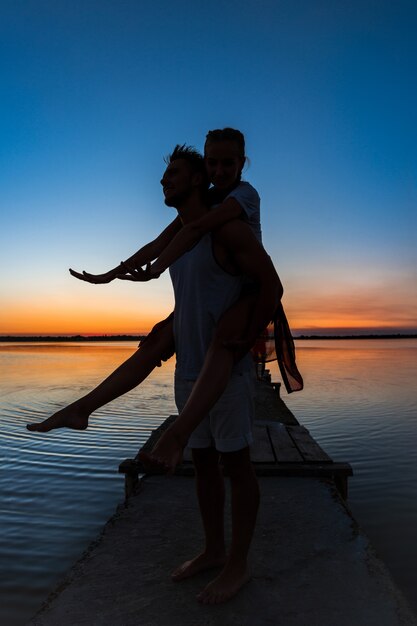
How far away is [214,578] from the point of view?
118 inches

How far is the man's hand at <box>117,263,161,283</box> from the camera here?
273cm

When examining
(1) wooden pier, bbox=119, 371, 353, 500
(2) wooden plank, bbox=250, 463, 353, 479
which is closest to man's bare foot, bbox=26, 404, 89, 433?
(1) wooden pier, bbox=119, 371, 353, 500

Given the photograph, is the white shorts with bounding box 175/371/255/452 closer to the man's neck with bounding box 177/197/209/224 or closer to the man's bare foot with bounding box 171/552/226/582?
the man's bare foot with bounding box 171/552/226/582

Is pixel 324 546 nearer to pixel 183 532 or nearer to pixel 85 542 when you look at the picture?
pixel 183 532

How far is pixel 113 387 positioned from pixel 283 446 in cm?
395

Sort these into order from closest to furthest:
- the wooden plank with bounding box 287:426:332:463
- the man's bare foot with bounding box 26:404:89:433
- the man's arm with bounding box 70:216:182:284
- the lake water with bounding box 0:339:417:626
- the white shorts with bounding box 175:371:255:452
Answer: the white shorts with bounding box 175:371:255:452
the man's bare foot with bounding box 26:404:89:433
the man's arm with bounding box 70:216:182:284
the lake water with bounding box 0:339:417:626
the wooden plank with bounding box 287:426:332:463

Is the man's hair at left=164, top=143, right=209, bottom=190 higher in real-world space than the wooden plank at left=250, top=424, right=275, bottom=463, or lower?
higher

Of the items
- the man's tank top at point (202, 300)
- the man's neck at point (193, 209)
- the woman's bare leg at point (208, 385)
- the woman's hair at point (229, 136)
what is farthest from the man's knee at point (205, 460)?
the woman's hair at point (229, 136)

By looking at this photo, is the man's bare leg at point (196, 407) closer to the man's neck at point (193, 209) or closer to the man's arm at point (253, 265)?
the man's arm at point (253, 265)

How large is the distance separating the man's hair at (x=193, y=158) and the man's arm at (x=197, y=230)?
32 centimetres

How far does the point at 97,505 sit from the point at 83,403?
4.51 metres

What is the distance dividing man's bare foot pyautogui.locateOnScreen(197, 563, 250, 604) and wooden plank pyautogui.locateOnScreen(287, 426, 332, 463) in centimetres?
284

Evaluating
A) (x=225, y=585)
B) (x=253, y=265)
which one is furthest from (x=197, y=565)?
(x=253, y=265)

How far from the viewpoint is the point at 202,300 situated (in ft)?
9.12
